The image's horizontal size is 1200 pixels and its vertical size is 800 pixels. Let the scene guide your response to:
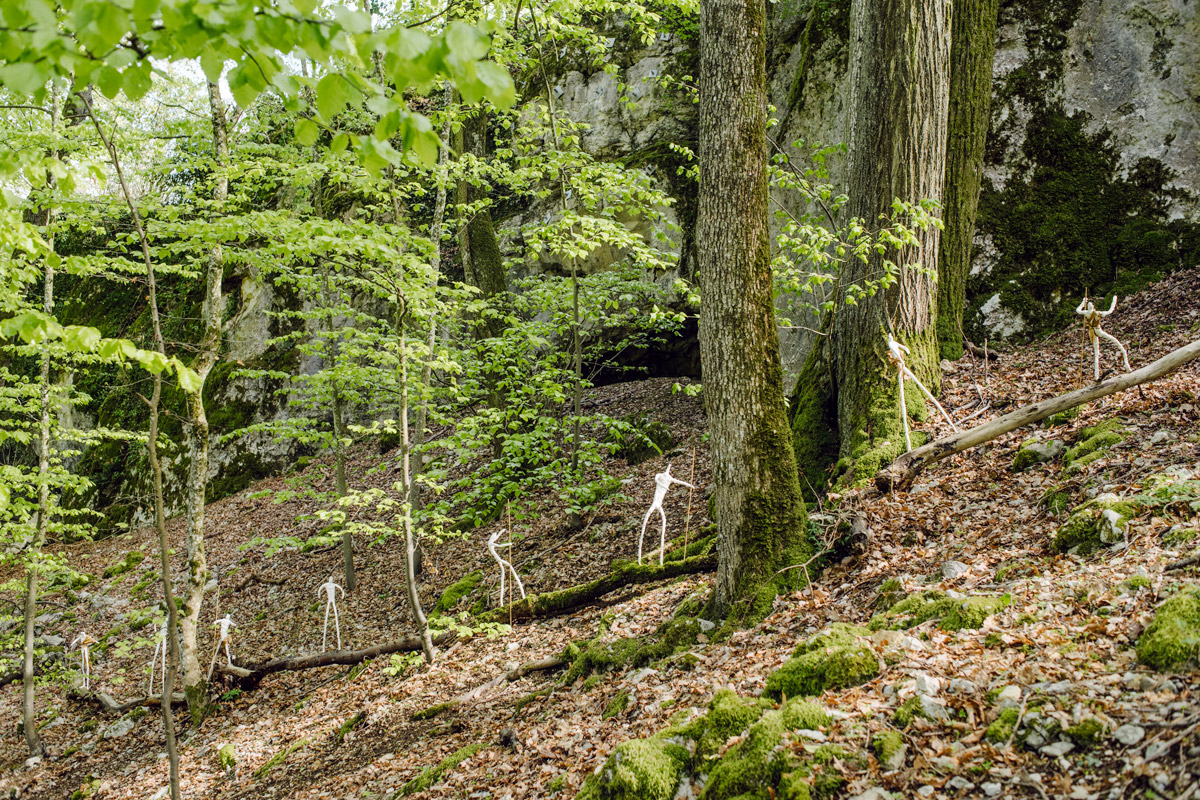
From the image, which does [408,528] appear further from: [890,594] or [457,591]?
[890,594]

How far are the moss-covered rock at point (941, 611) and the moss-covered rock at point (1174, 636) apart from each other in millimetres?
638

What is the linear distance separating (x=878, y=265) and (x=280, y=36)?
4.97 meters

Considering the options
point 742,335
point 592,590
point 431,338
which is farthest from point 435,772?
point 431,338

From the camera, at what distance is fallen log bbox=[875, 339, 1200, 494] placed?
4.03 metres

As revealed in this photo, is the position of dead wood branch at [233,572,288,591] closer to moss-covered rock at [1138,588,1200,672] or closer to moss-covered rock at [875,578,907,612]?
moss-covered rock at [875,578,907,612]

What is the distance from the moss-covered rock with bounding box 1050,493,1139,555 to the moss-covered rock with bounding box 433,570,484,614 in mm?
6195

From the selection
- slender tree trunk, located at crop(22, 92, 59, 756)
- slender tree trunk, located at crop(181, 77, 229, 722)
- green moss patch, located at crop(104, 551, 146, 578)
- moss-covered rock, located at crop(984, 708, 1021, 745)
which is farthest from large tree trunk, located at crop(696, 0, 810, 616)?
green moss patch, located at crop(104, 551, 146, 578)

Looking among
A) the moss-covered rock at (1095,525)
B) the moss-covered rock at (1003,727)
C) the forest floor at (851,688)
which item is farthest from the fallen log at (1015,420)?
the moss-covered rock at (1003,727)

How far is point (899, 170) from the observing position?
535 centimetres

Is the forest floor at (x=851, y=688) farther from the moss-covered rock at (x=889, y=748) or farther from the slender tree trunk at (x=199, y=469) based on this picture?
the slender tree trunk at (x=199, y=469)

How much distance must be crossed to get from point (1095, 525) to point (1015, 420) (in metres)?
1.37

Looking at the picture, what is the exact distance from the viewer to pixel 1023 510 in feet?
12.0

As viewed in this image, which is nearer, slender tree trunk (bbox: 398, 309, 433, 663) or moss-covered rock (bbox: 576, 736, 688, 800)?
moss-covered rock (bbox: 576, 736, 688, 800)

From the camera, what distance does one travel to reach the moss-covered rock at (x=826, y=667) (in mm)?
2607
